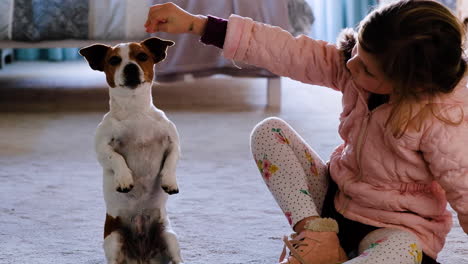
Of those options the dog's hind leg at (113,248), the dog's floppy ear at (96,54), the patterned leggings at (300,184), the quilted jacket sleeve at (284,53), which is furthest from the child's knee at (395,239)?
the dog's floppy ear at (96,54)

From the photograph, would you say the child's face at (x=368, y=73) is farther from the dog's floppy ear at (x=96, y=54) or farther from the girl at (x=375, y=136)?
the dog's floppy ear at (x=96, y=54)

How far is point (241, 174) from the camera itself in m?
1.72

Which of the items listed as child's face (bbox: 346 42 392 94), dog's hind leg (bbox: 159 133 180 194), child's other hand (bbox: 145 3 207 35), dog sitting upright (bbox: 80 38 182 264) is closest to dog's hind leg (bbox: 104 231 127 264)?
dog sitting upright (bbox: 80 38 182 264)

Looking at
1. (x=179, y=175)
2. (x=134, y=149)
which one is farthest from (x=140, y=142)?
(x=179, y=175)

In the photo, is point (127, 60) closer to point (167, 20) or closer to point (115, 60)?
point (115, 60)

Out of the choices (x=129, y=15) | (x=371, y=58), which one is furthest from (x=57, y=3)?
(x=371, y=58)

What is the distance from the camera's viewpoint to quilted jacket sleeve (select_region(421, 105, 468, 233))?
3.22 ft

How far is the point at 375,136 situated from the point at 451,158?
14 centimetres

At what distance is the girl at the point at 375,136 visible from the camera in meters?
0.99

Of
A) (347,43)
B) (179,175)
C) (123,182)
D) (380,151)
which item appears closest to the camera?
(123,182)

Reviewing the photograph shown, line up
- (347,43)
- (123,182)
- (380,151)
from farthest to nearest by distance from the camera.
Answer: (347,43) → (380,151) → (123,182)

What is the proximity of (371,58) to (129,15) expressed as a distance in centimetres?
169

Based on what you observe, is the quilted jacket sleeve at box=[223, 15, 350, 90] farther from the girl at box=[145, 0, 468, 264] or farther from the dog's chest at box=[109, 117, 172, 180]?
the dog's chest at box=[109, 117, 172, 180]

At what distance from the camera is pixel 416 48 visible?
3.21 ft
